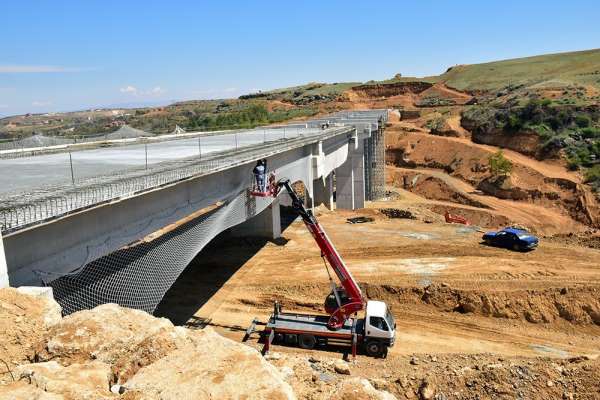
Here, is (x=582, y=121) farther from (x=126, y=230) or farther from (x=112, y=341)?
(x=112, y=341)

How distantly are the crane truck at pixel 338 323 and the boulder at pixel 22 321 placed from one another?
8642mm

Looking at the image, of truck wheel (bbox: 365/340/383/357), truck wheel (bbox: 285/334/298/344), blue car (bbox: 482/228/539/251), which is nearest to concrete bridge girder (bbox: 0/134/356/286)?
truck wheel (bbox: 285/334/298/344)

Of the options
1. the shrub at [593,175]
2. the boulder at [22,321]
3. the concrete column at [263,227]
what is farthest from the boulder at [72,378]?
the shrub at [593,175]

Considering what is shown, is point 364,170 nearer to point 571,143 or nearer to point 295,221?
point 295,221

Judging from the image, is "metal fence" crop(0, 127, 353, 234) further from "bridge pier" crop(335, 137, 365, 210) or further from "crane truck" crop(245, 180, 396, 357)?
"bridge pier" crop(335, 137, 365, 210)

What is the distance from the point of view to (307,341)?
1678 cm

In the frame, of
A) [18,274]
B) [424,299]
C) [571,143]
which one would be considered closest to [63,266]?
[18,274]

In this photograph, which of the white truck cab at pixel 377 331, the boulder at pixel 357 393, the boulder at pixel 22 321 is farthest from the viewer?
the white truck cab at pixel 377 331

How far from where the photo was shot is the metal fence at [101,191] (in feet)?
31.7

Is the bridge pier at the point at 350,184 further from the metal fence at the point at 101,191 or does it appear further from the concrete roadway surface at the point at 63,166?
the metal fence at the point at 101,191

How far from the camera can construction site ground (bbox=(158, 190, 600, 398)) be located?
17.1 metres

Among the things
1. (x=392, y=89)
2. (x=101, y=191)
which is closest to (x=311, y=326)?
(x=101, y=191)

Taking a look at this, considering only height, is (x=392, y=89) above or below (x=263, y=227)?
above

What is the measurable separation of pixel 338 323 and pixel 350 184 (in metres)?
27.1
